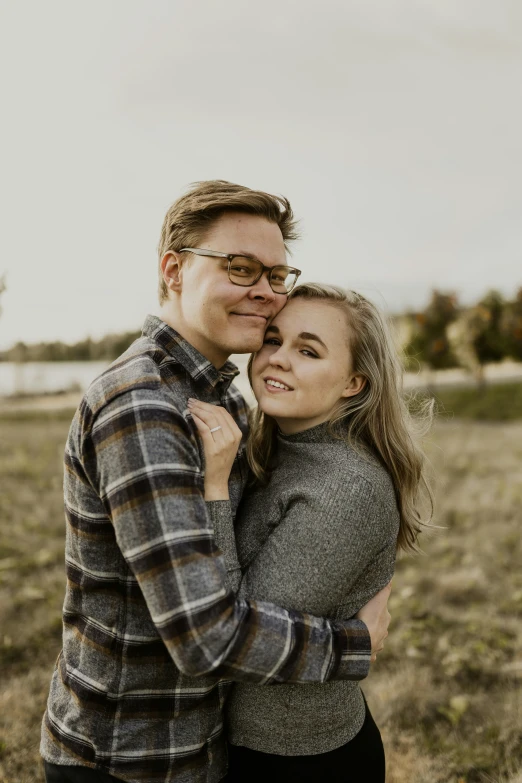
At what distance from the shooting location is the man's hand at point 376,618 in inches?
86.5

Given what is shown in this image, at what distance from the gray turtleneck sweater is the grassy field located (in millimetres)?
671

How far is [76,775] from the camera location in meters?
2.05

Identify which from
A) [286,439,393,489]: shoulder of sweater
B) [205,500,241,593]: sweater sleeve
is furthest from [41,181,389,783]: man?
[286,439,393,489]: shoulder of sweater

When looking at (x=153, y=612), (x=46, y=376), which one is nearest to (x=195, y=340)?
(x=153, y=612)

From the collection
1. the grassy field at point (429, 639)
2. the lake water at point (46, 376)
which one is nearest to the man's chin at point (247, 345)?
the grassy field at point (429, 639)

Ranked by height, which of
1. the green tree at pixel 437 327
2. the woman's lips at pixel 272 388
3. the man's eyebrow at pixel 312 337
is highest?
the man's eyebrow at pixel 312 337

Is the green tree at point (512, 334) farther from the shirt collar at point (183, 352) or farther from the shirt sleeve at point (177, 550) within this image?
the shirt sleeve at point (177, 550)

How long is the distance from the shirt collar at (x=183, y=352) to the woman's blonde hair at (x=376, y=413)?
0.43 meters

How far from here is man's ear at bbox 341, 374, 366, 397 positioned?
99.1 inches

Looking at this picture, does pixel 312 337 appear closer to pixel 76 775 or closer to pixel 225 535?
pixel 225 535

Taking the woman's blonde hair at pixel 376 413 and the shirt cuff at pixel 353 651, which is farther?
the woman's blonde hair at pixel 376 413

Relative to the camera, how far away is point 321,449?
7.68 ft

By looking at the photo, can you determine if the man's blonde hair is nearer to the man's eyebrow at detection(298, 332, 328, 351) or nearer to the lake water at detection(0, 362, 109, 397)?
the man's eyebrow at detection(298, 332, 328, 351)

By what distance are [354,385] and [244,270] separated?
2.02 ft
